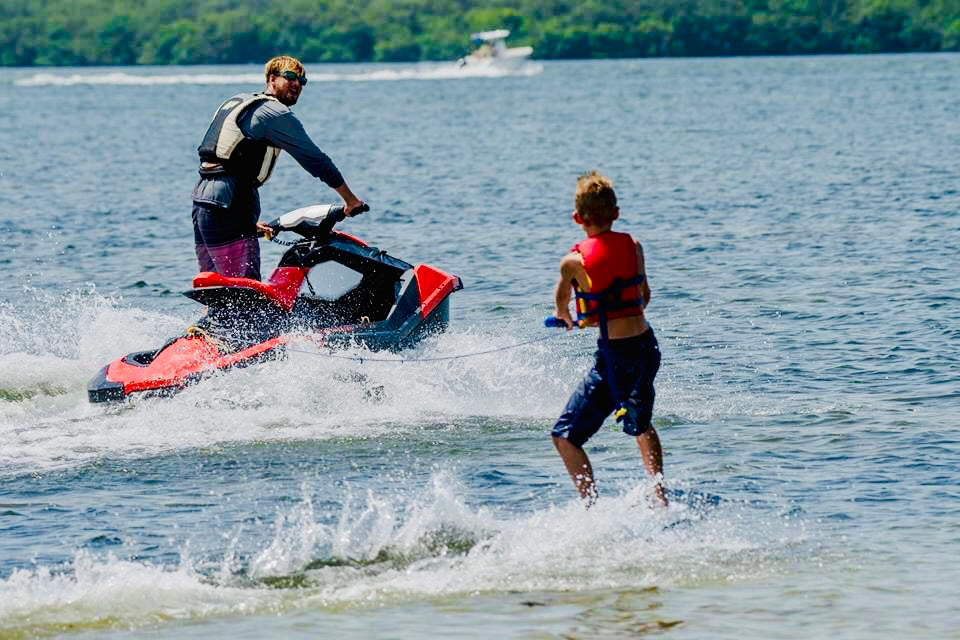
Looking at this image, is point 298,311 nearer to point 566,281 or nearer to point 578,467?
point 578,467

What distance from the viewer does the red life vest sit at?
287 inches

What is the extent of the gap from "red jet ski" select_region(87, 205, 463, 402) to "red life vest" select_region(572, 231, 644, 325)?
3.09 meters

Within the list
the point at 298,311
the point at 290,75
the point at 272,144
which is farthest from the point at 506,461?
the point at 290,75

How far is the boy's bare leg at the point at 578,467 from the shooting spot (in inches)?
298

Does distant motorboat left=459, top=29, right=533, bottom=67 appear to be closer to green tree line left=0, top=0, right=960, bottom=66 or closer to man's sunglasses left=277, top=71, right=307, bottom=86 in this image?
green tree line left=0, top=0, right=960, bottom=66

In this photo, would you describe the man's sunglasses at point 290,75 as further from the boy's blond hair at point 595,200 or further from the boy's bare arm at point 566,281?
the boy's bare arm at point 566,281

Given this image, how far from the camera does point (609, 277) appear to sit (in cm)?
732

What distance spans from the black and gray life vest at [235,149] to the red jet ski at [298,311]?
365 mm

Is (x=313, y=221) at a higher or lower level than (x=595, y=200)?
lower

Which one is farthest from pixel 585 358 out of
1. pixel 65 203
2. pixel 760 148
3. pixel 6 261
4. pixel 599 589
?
pixel 760 148

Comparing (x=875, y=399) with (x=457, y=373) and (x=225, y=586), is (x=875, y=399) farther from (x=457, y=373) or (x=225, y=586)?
(x=225, y=586)

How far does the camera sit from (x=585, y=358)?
467 inches

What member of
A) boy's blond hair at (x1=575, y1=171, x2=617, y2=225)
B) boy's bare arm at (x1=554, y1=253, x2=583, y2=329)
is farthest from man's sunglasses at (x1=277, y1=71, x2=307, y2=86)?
boy's bare arm at (x1=554, y1=253, x2=583, y2=329)

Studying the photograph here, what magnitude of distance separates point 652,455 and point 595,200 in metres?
1.30
